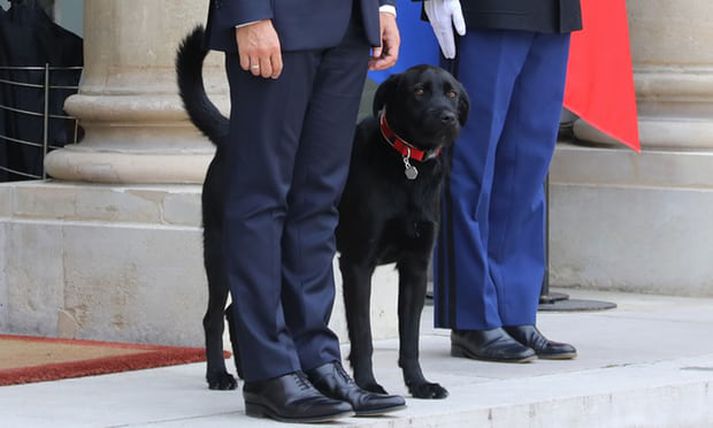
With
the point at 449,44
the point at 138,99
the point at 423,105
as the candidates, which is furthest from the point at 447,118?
the point at 138,99

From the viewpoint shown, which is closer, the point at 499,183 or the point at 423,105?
the point at 423,105

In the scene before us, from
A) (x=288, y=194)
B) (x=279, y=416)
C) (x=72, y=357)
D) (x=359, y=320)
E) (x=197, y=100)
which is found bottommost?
(x=72, y=357)

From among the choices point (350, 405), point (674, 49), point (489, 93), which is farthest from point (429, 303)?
point (350, 405)

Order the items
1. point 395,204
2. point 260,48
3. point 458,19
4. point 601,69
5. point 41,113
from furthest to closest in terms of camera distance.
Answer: point 41,113, point 601,69, point 458,19, point 395,204, point 260,48

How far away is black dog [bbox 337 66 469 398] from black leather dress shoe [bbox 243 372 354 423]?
59cm

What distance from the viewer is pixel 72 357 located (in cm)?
630

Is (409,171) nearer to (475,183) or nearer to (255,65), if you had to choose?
(475,183)

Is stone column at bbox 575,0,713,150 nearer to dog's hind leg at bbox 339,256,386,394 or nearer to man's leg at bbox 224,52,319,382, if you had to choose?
dog's hind leg at bbox 339,256,386,394

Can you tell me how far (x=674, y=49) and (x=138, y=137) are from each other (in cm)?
333

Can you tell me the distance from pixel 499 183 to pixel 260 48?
6.82 ft

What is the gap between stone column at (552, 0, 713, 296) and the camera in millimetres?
8859

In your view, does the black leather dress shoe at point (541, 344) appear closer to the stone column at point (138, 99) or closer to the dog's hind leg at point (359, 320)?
the dog's hind leg at point (359, 320)

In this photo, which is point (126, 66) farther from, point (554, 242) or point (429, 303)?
point (554, 242)

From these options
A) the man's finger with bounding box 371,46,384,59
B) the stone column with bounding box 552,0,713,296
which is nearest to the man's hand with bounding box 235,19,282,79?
the man's finger with bounding box 371,46,384,59
